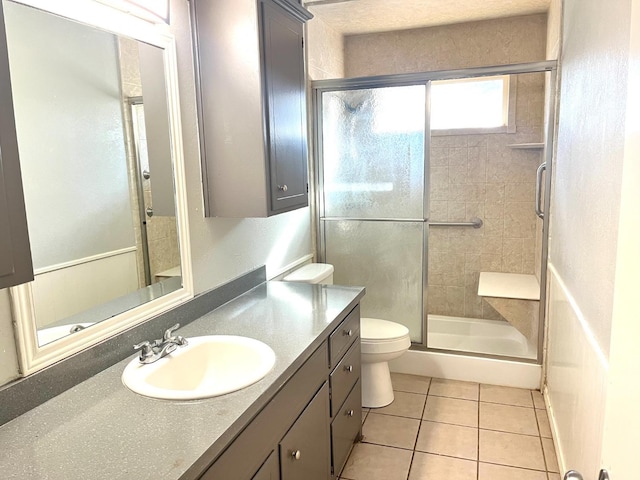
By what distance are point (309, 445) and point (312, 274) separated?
3.99ft

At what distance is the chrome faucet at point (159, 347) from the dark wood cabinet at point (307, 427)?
402 millimetres

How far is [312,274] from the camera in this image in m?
2.80

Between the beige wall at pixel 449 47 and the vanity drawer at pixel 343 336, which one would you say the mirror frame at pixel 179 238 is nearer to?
the vanity drawer at pixel 343 336

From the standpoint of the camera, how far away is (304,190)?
7.88 ft

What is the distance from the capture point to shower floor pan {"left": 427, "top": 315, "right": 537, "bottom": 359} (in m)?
3.30

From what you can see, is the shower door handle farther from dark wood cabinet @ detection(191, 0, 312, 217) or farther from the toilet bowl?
dark wood cabinet @ detection(191, 0, 312, 217)

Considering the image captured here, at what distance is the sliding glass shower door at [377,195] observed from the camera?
305 cm

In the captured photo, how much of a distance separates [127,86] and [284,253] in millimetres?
1419

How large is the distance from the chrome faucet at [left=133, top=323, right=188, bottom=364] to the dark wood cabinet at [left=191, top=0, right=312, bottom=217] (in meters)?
0.63

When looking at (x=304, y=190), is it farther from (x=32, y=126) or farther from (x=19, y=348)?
(x=19, y=348)

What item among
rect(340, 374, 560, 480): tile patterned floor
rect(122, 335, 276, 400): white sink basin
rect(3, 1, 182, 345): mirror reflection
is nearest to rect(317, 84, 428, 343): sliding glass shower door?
rect(340, 374, 560, 480): tile patterned floor

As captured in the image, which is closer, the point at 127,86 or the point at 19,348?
the point at 19,348

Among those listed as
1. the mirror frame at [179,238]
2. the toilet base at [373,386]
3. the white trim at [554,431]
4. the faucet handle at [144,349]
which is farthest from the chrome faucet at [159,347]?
the white trim at [554,431]

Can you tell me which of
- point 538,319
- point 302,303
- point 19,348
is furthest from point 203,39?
point 538,319
